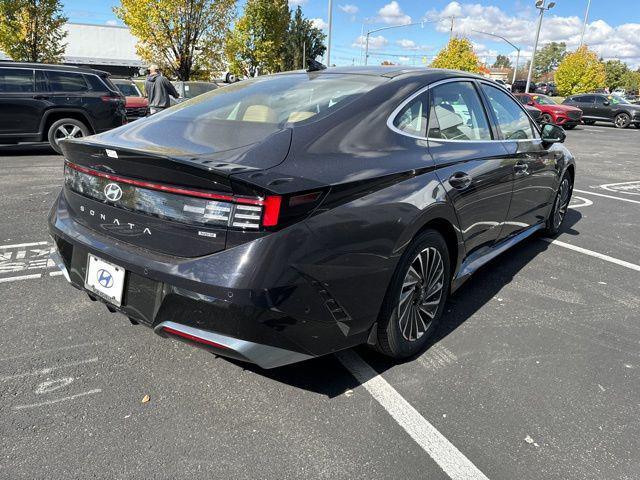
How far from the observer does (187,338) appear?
2055 mm

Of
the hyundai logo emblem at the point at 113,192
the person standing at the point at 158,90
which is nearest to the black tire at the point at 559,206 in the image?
the hyundai logo emblem at the point at 113,192

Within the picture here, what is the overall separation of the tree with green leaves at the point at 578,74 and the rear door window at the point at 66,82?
39.7 meters

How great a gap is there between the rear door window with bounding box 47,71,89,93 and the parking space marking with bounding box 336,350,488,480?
9.07 meters

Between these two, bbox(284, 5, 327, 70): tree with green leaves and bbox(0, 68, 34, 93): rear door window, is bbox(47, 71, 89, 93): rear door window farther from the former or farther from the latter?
bbox(284, 5, 327, 70): tree with green leaves

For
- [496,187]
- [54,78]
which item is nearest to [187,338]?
[496,187]

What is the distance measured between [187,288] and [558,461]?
176 centimetres

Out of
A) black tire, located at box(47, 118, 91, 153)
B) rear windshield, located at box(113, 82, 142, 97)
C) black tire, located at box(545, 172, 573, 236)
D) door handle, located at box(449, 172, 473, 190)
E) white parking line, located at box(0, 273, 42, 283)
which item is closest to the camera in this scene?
door handle, located at box(449, 172, 473, 190)

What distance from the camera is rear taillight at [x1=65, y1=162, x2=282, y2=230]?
6.19 ft

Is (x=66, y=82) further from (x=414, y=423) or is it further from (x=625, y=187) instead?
(x=625, y=187)

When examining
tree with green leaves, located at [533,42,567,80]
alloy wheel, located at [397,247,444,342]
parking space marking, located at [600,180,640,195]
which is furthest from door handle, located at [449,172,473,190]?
tree with green leaves, located at [533,42,567,80]

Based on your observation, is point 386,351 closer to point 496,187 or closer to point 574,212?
point 496,187

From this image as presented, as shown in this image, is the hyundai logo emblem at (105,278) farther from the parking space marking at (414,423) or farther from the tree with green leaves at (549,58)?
the tree with green leaves at (549,58)

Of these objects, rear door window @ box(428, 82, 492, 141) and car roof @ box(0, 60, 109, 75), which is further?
car roof @ box(0, 60, 109, 75)

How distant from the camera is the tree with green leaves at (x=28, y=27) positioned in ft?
57.3
